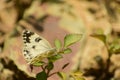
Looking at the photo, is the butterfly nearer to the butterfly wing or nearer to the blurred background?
the butterfly wing

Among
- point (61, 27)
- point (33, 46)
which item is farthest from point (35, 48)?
point (61, 27)

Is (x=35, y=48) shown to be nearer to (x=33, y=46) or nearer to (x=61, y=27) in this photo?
(x=33, y=46)

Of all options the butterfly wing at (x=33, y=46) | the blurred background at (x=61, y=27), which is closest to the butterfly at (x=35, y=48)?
the butterfly wing at (x=33, y=46)

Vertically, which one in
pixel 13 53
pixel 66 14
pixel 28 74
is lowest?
pixel 28 74

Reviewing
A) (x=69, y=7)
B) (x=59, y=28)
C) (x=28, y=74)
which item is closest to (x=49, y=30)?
(x=59, y=28)

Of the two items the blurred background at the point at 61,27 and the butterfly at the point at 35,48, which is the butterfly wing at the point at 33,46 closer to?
the butterfly at the point at 35,48

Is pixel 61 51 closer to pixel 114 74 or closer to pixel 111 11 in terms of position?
pixel 114 74

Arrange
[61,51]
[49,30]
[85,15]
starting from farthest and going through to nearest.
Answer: [85,15] → [49,30] → [61,51]
